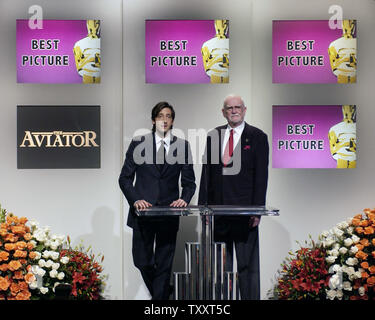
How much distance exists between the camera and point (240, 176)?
13.0 feet

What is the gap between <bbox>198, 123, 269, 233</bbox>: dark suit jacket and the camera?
396 centimetres

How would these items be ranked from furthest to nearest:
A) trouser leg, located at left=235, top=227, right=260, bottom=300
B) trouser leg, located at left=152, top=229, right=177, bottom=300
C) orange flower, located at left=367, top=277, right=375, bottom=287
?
1. trouser leg, located at left=152, top=229, right=177, bottom=300
2. trouser leg, located at left=235, top=227, right=260, bottom=300
3. orange flower, located at left=367, top=277, right=375, bottom=287

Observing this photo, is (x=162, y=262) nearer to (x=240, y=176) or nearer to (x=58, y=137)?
(x=240, y=176)

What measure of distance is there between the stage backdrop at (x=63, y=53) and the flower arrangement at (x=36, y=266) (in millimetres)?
1283

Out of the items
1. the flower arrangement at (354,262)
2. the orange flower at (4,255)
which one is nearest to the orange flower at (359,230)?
the flower arrangement at (354,262)

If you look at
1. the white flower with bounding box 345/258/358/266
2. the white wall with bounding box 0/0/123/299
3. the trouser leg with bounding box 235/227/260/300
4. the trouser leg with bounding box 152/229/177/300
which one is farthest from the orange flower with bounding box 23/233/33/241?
the white flower with bounding box 345/258/358/266

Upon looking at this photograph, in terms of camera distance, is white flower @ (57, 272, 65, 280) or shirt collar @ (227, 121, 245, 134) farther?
shirt collar @ (227, 121, 245, 134)

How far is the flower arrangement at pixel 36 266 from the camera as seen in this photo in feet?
11.0

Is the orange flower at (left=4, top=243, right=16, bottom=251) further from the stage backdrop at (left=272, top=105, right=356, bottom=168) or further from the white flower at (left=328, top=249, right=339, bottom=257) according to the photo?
the white flower at (left=328, top=249, right=339, bottom=257)

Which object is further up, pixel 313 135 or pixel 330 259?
pixel 313 135

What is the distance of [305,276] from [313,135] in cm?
125

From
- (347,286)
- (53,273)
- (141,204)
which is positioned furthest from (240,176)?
(53,273)
